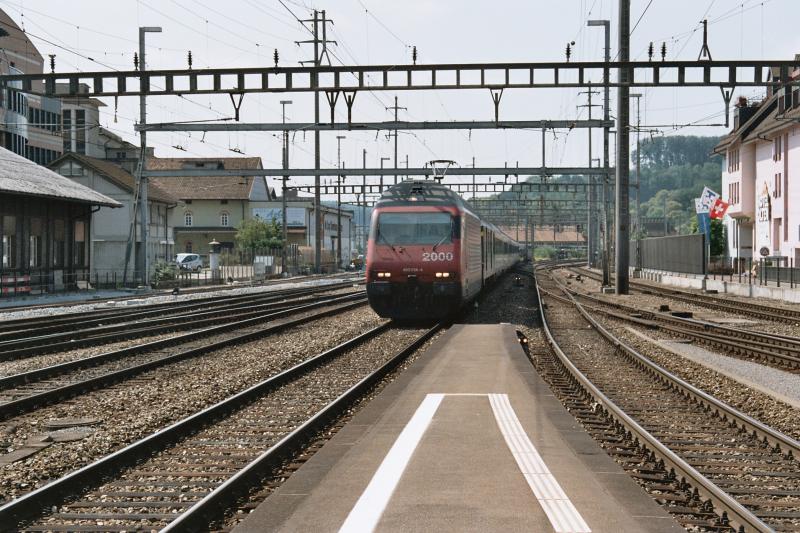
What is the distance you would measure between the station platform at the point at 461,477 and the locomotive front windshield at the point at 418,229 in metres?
12.4

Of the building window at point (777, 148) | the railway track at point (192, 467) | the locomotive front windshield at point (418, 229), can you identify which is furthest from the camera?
the building window at point (777, 148)

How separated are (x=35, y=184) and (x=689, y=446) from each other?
3175cm

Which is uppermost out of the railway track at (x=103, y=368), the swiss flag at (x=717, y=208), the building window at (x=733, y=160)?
the building window at (x=733, y=160)

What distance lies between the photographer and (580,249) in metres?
166

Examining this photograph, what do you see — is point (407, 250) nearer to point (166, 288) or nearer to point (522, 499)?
point (522, 499)

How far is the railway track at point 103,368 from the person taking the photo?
11703 mm

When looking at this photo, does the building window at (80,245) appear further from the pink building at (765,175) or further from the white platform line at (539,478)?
the white platform line at (539,478)

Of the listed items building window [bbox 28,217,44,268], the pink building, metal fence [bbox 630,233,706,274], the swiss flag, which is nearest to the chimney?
the pink building

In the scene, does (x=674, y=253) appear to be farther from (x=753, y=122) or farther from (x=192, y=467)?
(x=192, y=467)

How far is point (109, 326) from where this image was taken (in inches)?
850

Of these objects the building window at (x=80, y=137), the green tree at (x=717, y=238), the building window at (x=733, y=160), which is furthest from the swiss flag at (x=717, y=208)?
the building window at (x=80, y=137)

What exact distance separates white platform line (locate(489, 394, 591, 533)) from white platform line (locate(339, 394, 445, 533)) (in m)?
0.81

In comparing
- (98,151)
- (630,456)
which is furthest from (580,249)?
(630,456)

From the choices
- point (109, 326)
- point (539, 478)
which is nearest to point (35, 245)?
point (109, 326)
